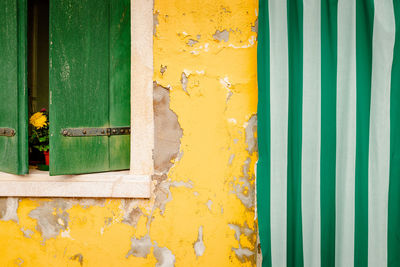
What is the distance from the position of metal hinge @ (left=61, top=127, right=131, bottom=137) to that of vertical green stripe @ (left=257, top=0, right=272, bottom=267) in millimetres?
757

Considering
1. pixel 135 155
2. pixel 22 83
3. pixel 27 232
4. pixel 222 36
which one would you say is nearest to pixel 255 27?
pixel 222 36

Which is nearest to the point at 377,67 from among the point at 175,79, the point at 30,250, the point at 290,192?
the point at 290,192

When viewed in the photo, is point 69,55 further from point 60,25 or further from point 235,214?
point 235,214

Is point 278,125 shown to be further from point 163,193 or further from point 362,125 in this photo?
point 163,193

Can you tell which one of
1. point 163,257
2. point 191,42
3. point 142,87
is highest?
point 191,42

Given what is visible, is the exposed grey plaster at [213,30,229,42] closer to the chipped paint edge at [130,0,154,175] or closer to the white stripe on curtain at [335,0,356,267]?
the chipped paint edge at [130,0,154,175]

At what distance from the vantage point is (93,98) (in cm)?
146

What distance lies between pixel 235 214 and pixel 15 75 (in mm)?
1430

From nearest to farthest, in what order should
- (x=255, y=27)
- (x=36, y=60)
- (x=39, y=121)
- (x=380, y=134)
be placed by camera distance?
(x=380, y=134) → (x=255, y=27) → (x=39, y=121) → (x=36, y=60)

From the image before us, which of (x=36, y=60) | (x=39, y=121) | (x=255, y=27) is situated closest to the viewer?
(x=255, y=27)

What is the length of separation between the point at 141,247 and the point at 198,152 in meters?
0.61

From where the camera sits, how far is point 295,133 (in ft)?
4.31

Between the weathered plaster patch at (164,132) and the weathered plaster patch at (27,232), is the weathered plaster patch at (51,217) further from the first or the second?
the weathered plaster patch at (164,132)

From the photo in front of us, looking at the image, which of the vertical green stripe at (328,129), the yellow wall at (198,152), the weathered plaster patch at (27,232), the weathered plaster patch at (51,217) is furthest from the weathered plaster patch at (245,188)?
the weathered plaster patch at (27,232)
